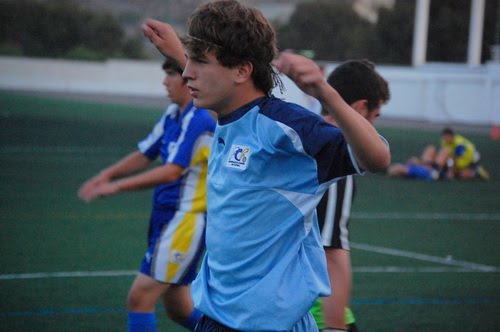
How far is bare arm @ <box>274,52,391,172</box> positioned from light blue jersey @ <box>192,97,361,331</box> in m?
0.33

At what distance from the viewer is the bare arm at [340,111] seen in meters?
3.21

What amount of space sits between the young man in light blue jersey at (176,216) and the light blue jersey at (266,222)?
2.17 metres

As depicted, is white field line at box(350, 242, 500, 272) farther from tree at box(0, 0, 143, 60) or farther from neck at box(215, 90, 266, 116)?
tree at box(0, 0, 143, 60)

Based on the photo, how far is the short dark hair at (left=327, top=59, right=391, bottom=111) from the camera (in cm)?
492

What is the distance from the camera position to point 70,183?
52.4 feet

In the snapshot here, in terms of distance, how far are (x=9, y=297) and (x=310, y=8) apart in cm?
5361

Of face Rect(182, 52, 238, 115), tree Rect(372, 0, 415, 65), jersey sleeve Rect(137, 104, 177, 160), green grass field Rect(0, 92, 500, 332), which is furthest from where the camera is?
tree Rect(372, 0, 415, 65)

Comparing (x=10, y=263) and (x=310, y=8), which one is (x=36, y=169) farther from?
(x=310, y=8)

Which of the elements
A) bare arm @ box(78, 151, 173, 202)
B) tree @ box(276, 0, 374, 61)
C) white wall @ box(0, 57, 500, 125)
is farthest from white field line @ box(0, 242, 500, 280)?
tree @ box(276, 0, 374, 61)

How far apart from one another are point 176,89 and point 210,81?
251cm

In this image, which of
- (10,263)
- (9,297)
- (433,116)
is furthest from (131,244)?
(433,116)

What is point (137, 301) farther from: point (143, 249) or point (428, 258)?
point (428, 258)

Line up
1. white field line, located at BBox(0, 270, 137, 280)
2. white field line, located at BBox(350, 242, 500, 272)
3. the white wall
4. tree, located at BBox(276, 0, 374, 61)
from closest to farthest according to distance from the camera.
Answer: white field line, located at BBox(0, 270, 137, 280) < white field line, located at BBox(350, 242, 500, 272) < the white wall < tree, located at BBox(276, 0, 374, 61)

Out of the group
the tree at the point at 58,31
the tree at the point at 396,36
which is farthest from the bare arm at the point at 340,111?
the tree at the point at 58,31
